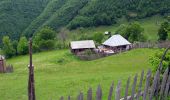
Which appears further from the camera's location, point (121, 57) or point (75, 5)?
point (75, 5)

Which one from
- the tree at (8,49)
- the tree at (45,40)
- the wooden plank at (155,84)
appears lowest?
the tree at (8,49)

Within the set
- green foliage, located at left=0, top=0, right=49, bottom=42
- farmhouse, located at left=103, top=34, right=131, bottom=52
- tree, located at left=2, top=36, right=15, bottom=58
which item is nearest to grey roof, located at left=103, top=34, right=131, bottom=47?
farmhouse, located at left=103, top=34, right=131, bottom=52

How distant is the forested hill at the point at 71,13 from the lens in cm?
9669

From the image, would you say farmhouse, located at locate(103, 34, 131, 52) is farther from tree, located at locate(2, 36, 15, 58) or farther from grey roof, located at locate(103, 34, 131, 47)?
tree, located at locate(2, 36, 15, 58)

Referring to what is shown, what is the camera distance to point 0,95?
61.0 feet

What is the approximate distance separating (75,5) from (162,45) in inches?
2774

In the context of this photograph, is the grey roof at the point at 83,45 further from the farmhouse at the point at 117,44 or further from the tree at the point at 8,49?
the tree at the point at 8,49

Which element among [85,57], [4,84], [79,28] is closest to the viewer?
[4,84]

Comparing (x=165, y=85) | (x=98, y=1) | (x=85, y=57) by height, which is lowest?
(x=85, y=57)

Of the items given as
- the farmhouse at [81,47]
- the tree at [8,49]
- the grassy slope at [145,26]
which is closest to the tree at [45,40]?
the tree at [8,49]

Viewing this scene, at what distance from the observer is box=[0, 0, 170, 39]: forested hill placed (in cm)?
9669

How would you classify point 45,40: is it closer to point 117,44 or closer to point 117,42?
point 117,42

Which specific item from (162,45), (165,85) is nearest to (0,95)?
(165,85)

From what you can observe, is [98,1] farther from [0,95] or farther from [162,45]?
[0,95]
